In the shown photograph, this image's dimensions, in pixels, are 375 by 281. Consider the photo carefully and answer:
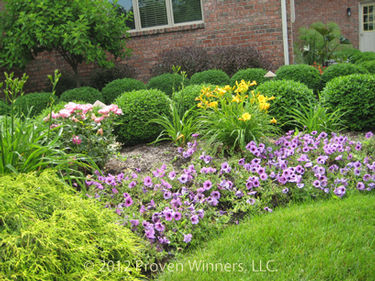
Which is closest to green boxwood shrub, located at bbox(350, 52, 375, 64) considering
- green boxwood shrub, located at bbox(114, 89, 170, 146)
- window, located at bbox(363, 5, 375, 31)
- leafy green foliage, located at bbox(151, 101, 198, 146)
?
window, located at bbox(363, 5, 375, 31)

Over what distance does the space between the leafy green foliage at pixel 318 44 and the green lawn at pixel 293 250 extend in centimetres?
1207

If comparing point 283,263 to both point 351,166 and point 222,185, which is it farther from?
point 351,166

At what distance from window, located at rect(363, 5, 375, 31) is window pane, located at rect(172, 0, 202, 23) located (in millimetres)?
11820

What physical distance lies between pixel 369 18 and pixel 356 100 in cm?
1504

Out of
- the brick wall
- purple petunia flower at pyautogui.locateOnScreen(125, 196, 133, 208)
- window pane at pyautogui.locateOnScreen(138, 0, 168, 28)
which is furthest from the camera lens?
the brick wall

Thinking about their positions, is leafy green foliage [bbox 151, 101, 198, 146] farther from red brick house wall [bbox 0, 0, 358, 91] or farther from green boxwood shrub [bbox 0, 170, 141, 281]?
red brick house wall [bbox 0, 0, 358, 91]

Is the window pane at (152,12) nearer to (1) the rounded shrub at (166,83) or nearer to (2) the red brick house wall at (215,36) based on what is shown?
(2) the red brick house wall at (215,36)

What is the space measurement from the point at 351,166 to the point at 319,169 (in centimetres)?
37

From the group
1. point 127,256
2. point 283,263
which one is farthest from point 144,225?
point 283,263

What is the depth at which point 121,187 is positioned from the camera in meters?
3.33

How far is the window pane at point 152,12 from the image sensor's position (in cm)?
941

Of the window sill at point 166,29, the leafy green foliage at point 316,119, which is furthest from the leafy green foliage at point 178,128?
the window sill at point 166,29

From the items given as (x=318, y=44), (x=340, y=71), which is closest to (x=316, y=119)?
(x=340, y=71)

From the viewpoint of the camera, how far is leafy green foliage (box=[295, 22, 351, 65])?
559 inches
